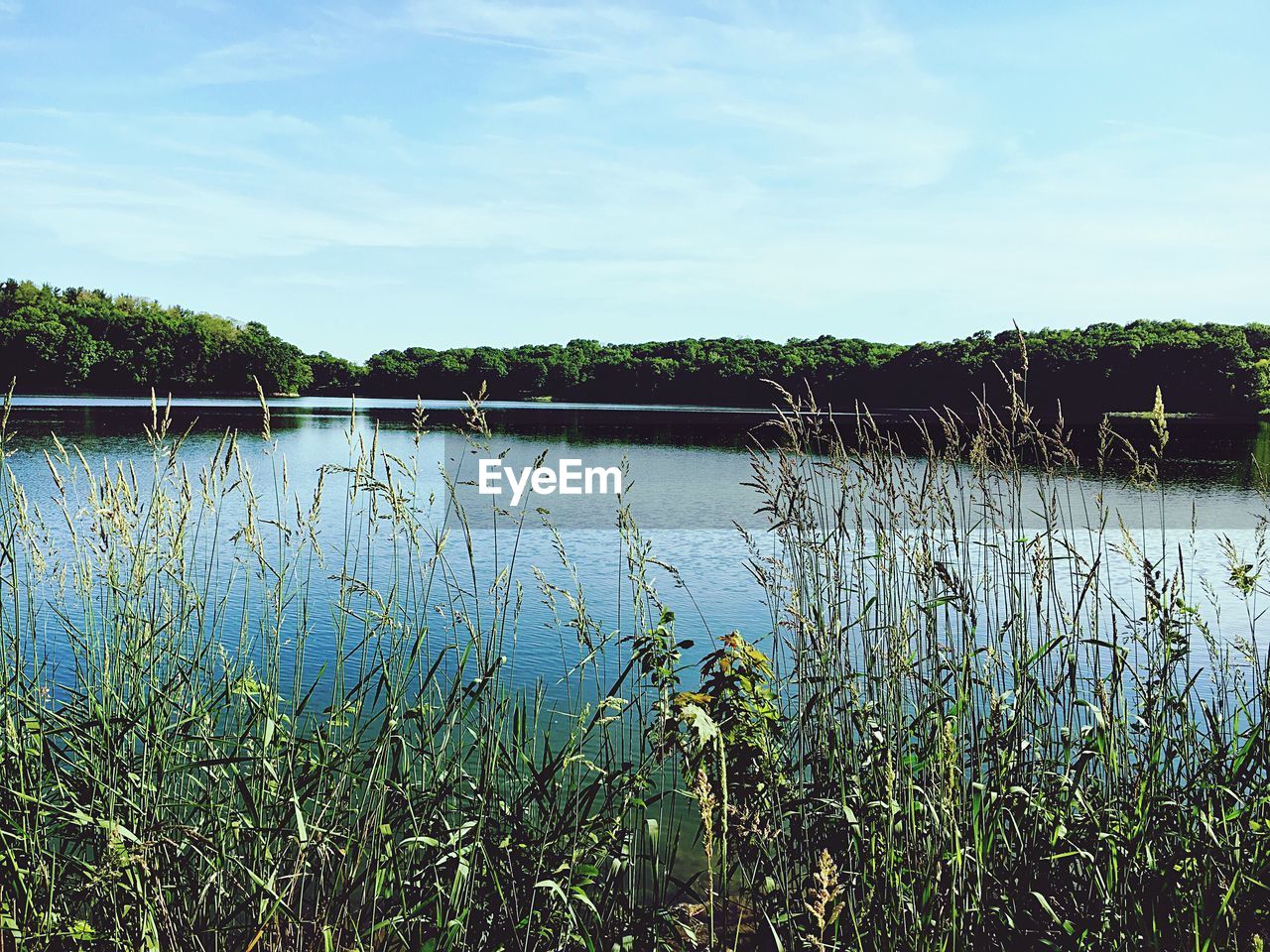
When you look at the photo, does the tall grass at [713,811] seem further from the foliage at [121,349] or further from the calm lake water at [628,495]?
the foliage at [121,349]

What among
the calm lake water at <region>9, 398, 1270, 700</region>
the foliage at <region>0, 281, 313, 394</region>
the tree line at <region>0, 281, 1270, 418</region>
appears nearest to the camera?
the calm lake water at <region>9, 398, 1270, 700</region>

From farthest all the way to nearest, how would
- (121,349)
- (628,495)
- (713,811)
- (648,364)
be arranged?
(121,349) < (648,364) < (628,495) < (713,811)

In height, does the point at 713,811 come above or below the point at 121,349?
below

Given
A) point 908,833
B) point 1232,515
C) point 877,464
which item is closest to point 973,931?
point 908,833

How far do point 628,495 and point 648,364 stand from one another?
67617 millimetres

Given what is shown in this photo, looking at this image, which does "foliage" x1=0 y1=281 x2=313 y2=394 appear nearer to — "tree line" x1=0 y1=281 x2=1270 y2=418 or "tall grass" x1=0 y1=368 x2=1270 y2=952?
"tree line" x1=0 y1=281 x2=1270 y2=418

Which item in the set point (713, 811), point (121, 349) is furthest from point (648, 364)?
point (713, 811)

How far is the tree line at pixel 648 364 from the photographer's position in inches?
2557

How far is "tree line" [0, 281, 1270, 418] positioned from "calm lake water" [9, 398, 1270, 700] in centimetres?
946

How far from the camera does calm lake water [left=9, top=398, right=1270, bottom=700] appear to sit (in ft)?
29.6

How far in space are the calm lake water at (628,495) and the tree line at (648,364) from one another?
946cm

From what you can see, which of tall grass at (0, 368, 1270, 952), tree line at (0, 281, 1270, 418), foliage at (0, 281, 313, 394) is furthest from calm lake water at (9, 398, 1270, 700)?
foliage at (0, 281, 313, 394)

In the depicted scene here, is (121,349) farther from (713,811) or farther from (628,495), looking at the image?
(713,811)

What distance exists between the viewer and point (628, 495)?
2345cm
